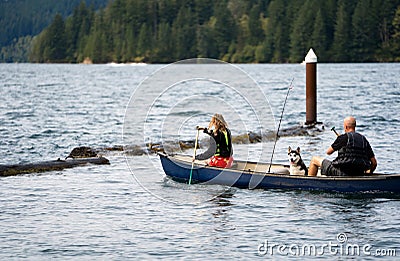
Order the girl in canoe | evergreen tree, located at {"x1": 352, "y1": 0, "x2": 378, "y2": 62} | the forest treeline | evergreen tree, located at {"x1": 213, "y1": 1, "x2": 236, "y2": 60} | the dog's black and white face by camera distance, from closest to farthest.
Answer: the dog's black and white face, the girl in canoe, evergreen tree, located at {"x1": 352, "y1": 0, "x2": 378, "y2": 62}, the forest treeline, evergreen tree, located at {"x1": 213, "y1": 1, "x2": 236, "y2": 60}

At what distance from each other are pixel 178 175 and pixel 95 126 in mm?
21211

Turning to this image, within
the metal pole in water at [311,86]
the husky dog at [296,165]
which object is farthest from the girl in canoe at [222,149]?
the metal pole in water at [311,86]

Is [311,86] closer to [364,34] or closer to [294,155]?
[294,155]

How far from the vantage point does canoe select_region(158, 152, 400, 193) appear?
18.8 metres

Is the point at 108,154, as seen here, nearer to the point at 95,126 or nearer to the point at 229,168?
the point at 229,168

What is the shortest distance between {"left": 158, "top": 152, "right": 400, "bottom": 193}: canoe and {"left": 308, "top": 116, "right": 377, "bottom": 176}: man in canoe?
27 cm

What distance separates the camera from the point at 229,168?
68.2 feet

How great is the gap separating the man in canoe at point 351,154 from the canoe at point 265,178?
0.89ft

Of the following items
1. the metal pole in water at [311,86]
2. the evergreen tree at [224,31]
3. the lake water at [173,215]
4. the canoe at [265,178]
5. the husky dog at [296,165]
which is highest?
the evergreen tree at [224,31]

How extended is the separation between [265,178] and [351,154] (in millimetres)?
2289

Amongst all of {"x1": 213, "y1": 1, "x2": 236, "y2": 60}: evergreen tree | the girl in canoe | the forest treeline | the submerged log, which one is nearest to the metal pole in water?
the submerged log

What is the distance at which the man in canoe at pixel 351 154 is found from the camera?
18.6 metres

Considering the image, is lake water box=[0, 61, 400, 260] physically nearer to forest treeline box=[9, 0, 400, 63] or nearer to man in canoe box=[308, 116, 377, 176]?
man in canoe box=[308, 116, 377, 176]

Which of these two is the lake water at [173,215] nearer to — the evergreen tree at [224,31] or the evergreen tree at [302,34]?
the evergreen tree at [302,34]
